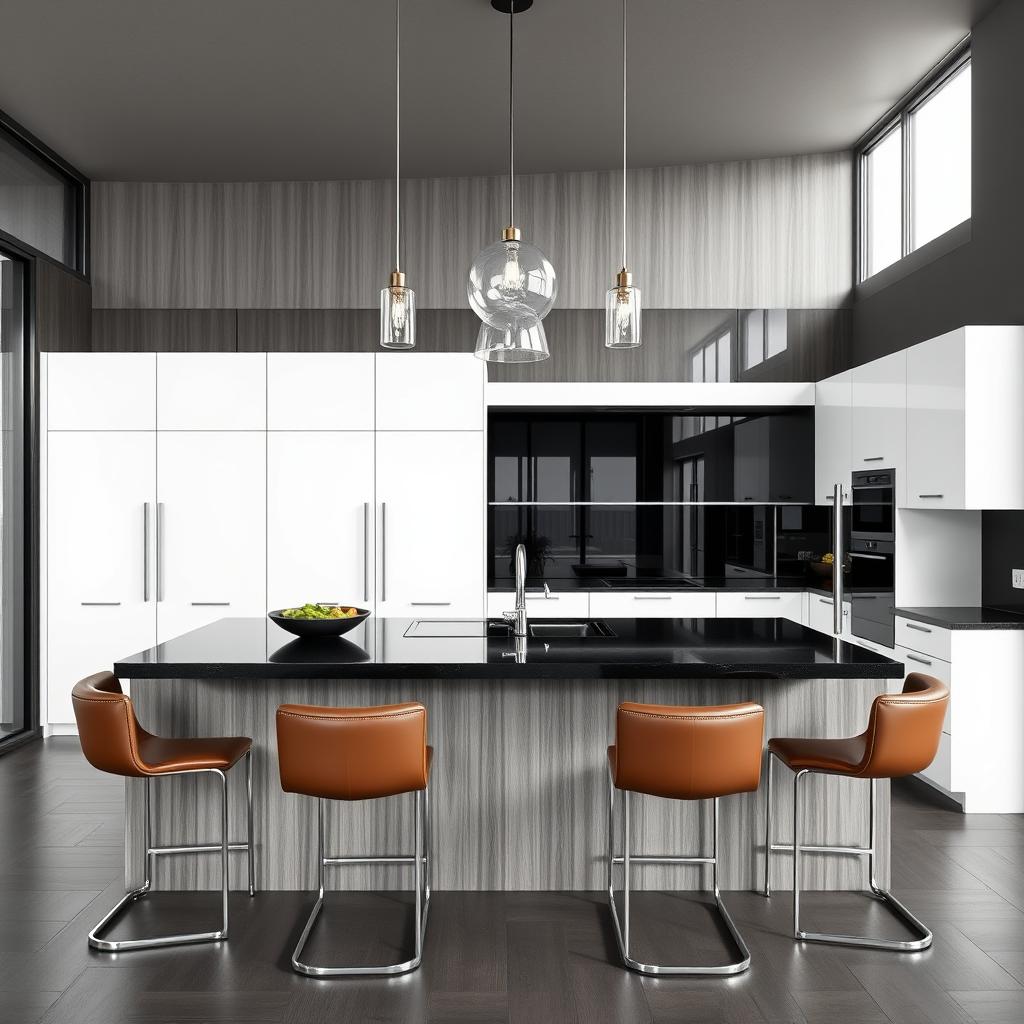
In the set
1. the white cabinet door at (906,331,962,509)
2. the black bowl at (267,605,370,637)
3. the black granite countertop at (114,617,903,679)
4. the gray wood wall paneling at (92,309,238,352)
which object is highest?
the gray wood wall paneling at (92,309,238,352)

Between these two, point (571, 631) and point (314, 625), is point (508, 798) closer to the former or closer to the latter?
point (571, 631)

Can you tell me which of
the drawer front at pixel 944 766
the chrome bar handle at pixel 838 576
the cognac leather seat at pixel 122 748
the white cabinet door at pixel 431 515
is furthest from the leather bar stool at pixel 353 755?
the white cabinet door at pixel 431 515

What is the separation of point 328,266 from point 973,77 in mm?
3940

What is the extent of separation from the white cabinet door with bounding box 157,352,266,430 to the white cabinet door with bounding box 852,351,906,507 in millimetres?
3481

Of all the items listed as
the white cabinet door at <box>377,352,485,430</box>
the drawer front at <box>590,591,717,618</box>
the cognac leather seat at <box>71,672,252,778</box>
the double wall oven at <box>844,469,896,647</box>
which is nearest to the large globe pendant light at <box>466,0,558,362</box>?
the cognac leather seat at <box>71,672,252,778</box>

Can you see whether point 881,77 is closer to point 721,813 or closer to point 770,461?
point 770,461

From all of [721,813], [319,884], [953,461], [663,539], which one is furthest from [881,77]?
[319,884]

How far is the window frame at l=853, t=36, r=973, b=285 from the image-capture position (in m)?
4.80

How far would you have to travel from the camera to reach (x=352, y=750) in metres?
2.64

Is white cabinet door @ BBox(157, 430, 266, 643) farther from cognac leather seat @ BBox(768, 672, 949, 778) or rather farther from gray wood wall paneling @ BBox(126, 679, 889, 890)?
cognac leather seat @ BBox(768, 672, 949, 778)

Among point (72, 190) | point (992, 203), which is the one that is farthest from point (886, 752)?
point (72, 190)

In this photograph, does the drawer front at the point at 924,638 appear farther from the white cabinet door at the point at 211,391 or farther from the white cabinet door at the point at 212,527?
the white cabinet door at the point at 211,391

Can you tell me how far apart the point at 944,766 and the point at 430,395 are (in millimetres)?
3348

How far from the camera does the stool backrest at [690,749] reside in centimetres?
264
